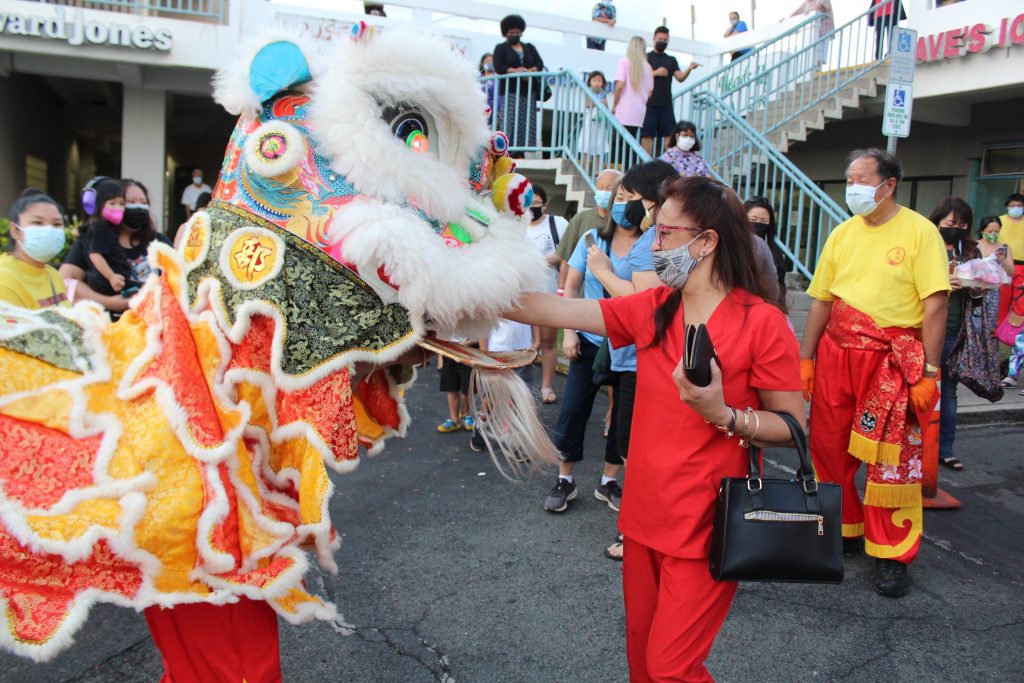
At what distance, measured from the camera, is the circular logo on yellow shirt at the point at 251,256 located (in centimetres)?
176

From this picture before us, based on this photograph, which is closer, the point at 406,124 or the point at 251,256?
the point at 251,256

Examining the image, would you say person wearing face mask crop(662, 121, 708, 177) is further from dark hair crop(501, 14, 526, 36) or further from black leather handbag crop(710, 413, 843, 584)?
black leather handbag crop(710, 413, 843, 584)

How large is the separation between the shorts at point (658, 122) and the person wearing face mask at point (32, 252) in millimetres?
7800

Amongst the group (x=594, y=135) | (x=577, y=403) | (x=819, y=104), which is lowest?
(x=577, y=403)

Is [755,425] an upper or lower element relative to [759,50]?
lower

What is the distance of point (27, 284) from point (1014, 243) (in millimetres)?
9562

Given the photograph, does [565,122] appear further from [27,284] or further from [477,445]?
[27,284]

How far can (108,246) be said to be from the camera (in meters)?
4.67

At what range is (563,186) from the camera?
1155 centimetres

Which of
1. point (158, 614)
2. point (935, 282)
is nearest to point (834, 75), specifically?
point (935, 282)

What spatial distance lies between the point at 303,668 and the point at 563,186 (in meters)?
9.45

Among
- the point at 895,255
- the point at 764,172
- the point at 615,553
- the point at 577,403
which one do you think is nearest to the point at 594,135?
the point at 764,172

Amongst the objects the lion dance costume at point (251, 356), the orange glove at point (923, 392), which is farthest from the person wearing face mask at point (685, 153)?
the lion dance costume at point (251, 356)

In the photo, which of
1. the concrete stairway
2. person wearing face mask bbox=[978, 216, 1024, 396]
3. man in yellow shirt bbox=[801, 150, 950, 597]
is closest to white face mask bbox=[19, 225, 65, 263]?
man in yellow shirt bbox=[801, 150, 950, 597]
